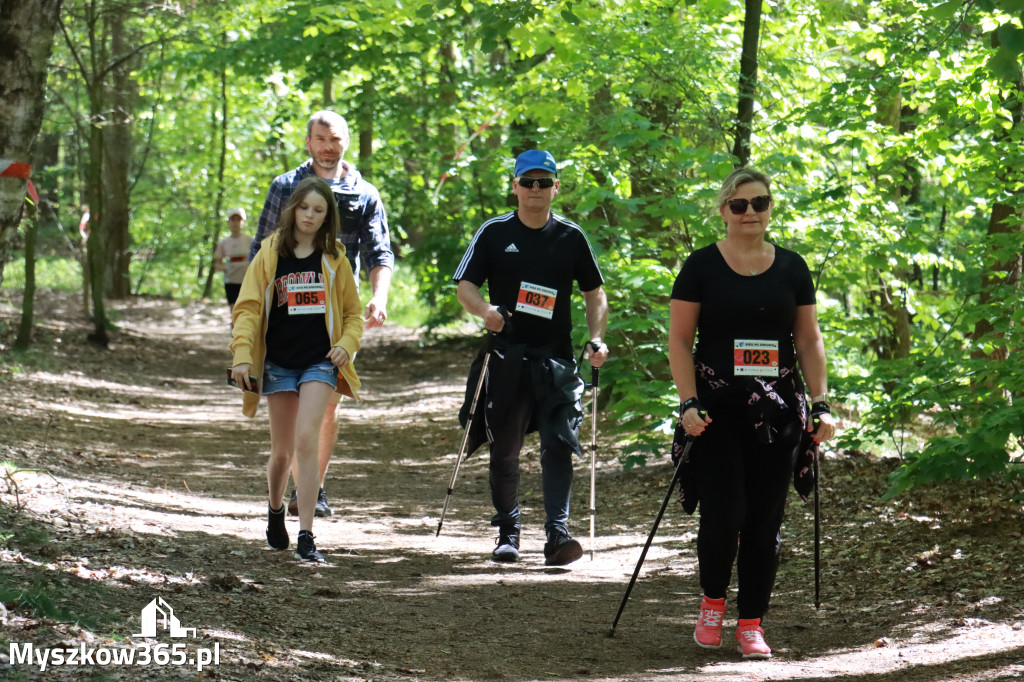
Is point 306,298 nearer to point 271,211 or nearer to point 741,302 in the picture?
point 271,211

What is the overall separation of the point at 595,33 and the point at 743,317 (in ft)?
14.7

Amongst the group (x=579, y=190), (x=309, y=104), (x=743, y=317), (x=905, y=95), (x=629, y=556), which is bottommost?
(x=629, y=556)

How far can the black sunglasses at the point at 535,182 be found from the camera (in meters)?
6.20

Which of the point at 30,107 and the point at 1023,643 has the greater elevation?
the point at 30,107

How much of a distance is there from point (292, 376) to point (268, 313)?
361 millimetres

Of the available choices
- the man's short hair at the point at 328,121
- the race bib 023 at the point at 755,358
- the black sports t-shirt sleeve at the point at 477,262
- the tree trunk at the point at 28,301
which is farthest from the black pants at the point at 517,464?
the tree trunk at the point at 28,301

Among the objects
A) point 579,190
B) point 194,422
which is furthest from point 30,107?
point 194,422

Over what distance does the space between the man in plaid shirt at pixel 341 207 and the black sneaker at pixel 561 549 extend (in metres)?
1.48

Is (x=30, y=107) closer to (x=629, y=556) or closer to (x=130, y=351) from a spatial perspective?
(x=629, y=556)

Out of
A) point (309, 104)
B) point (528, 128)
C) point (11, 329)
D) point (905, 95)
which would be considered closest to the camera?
point (905, 95)

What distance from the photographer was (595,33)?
852cm

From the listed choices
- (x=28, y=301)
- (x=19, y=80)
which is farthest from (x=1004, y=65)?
(x=28, y=301)

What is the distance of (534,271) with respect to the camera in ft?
20.4

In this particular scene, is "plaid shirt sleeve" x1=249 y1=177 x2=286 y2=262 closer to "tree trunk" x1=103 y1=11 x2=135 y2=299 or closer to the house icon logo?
the house icon logo
